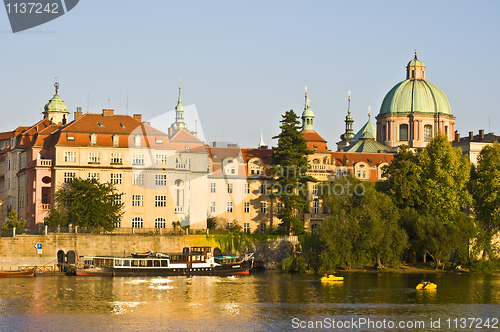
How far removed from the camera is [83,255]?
89.3m

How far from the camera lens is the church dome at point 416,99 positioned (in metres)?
142

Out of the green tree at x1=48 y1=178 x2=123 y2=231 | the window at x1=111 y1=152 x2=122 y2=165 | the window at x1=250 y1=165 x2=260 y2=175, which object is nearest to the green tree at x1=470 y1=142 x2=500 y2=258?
the window at x1=250 y1=165 x2=260 y2=175

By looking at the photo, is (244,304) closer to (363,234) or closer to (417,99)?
(363,234)

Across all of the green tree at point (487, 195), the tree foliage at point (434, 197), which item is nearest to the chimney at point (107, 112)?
the tree foliage at point (434, 197)

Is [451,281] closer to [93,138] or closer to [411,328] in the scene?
[411,328]

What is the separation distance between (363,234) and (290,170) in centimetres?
1930

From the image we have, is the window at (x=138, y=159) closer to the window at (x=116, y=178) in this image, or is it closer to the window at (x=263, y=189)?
the window at (x=116, y=178)

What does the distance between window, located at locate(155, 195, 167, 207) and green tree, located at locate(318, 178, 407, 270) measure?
2030 centimetres

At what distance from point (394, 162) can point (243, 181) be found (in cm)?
2106

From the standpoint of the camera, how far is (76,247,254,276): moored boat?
85812mm

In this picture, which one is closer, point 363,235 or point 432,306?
point 432,306

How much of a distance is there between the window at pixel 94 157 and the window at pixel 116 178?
236 centimetres

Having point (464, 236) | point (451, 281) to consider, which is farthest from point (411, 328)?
point (464, 236)

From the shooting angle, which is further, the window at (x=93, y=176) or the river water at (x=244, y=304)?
the window at (x=93, y=176)
